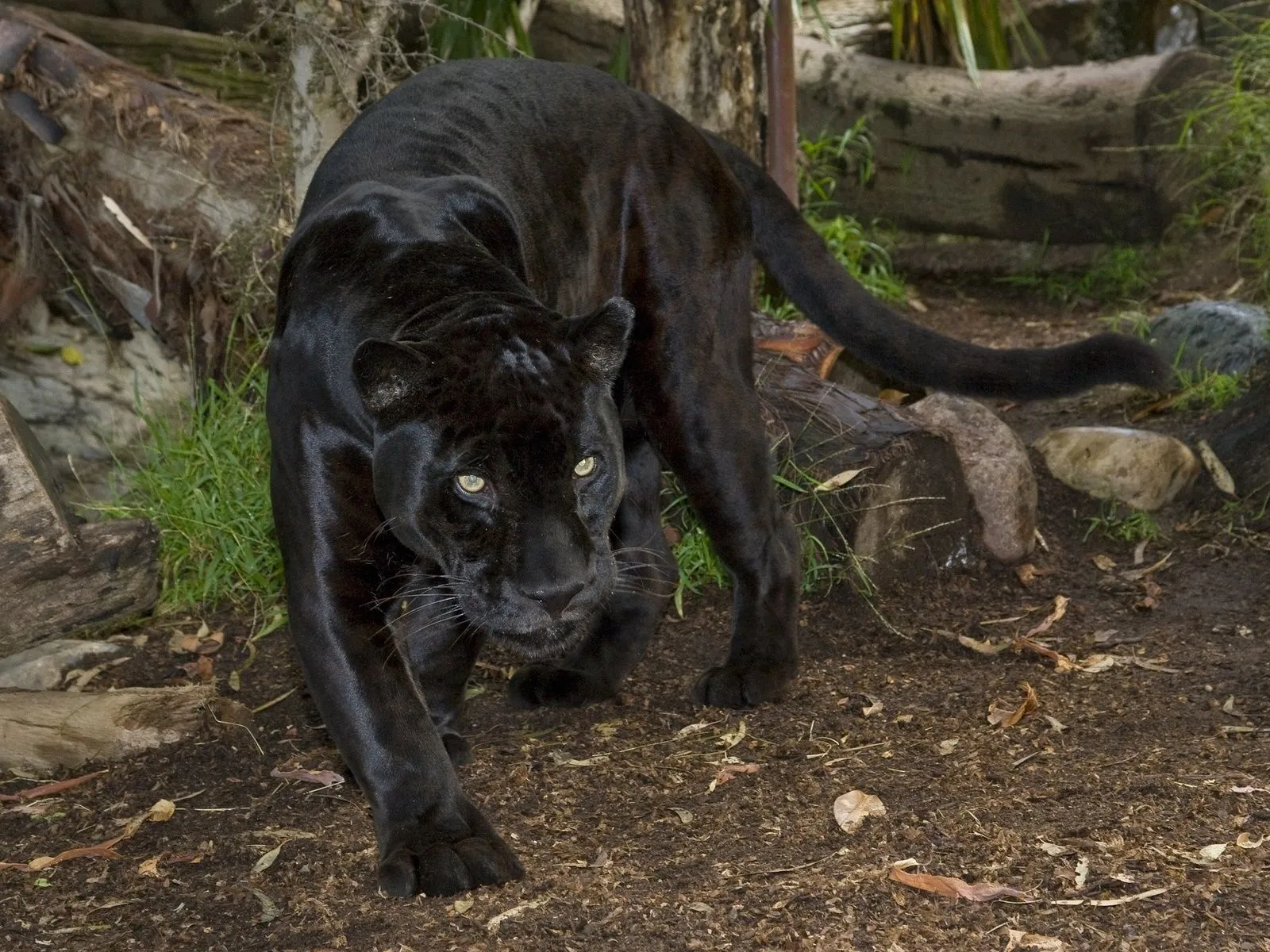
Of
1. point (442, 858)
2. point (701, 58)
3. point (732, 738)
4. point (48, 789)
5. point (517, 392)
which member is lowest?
point (48, 789)

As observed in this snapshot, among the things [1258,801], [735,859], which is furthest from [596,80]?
[1258,801]

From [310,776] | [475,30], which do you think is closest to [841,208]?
[475,30]

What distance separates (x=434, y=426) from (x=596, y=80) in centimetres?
135

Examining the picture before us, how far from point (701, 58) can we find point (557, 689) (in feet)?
6.77

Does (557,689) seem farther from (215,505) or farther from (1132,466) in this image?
(1132,466)

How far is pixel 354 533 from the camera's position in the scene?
261 cm

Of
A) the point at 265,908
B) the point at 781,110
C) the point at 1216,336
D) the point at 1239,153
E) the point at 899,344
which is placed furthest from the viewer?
the point at 1239,153

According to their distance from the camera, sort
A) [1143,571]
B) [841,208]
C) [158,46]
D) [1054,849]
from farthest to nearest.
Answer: [158,46]
[841,208]
[1143,571]
[1054,849]

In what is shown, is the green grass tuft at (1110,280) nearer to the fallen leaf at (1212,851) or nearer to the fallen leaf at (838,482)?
the fallen leaf at (838,482)

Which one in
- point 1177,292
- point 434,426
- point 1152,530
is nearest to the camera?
point 434,426

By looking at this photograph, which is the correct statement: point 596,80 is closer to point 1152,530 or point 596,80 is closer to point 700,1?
point 700,1

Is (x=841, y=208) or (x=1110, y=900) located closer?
(x=1110, y=900)

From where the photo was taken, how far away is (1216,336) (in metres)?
5.11

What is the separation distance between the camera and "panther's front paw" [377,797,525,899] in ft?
8.03
